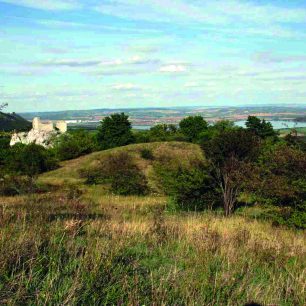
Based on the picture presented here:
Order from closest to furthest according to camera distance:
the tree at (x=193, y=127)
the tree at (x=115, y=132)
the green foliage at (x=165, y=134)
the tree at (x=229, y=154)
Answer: the tree at (x=229, y=154)
the green foliage at (x=165, y=134)
the tree at (x=115, y=132)
the tree at (x=193, y=127)

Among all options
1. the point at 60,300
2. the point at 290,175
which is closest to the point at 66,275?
the point at 60,300

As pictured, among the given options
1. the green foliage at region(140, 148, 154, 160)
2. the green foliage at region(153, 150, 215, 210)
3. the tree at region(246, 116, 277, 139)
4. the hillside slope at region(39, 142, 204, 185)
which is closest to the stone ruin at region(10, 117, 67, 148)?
the hillside slope at region(39, 142, 204, 185)

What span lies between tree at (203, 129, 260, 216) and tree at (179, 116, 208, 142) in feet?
189

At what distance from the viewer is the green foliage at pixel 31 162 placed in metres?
41.2

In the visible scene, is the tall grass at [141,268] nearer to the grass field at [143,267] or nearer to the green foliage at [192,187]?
the grass field at [143,267]

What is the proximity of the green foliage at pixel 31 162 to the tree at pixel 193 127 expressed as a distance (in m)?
35.1

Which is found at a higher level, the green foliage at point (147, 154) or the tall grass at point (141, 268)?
the tall grass at point (141, 268)

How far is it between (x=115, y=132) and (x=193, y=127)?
17.8 m

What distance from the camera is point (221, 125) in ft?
270

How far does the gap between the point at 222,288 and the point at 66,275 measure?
1.80m

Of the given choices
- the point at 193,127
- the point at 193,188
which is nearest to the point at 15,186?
the point at 193,188

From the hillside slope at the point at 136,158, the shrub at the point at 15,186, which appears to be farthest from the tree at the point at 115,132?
the shrub at the point at 15,186

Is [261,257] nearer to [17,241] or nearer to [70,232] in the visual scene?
[70,232]

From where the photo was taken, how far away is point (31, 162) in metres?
43.5
